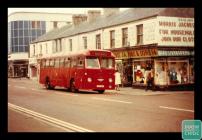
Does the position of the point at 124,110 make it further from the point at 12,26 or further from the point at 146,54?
the point at 12,26

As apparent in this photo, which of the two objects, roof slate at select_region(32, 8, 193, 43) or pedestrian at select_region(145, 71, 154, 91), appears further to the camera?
roof slate at select_region(32, 8, 193, 43)

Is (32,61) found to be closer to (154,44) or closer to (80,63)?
(154,44)

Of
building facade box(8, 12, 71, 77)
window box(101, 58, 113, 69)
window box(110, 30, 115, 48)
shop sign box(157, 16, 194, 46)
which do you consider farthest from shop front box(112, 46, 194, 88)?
building facade box(8, 12, 71, 77)

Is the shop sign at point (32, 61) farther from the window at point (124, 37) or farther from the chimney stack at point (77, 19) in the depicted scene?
the window at point (124, 37)

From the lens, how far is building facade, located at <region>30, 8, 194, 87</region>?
27.0 m

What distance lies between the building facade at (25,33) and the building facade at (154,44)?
16820mm

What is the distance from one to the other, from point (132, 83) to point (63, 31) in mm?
16039

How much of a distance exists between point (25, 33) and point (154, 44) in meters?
29.0

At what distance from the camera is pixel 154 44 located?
27031 mm

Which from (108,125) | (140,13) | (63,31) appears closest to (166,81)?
(140,13)

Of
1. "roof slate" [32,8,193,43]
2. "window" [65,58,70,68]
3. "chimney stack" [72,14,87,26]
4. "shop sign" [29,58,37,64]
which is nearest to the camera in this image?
"window" [65,58,70,68]

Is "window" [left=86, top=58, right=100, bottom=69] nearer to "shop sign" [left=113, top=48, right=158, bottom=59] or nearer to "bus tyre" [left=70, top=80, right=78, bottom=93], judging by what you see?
"bus tyre" [left=70, top=80, right=78, bottom=93]

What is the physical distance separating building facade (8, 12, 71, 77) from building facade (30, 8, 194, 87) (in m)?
16.8

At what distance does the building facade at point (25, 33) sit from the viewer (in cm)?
4806
